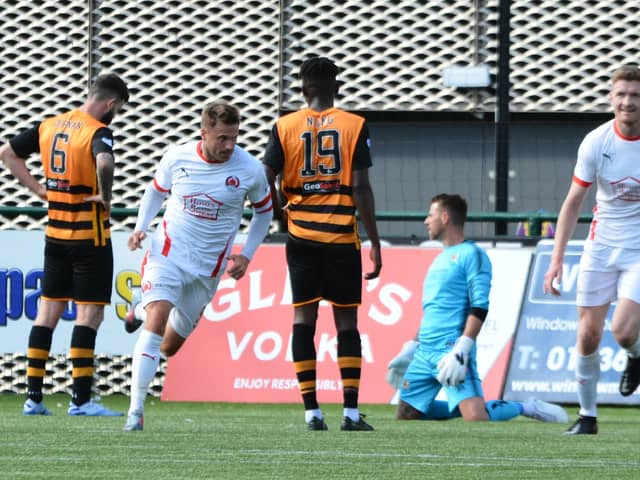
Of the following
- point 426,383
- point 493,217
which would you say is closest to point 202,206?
point 426,383

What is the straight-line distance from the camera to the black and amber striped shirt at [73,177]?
9.70 m

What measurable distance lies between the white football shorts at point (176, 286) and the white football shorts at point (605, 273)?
196 cm

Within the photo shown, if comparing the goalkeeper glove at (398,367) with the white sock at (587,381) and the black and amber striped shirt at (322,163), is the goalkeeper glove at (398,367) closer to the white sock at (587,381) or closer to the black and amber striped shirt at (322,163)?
the white sock at (587,381)

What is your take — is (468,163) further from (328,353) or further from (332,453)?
(332,453)

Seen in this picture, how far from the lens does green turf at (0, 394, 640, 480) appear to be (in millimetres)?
5992

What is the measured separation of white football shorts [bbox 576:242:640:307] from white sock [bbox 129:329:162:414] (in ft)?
7.41

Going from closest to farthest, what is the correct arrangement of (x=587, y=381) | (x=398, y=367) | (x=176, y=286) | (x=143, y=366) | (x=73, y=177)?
1. (x=143, y=366)
2. (x=176, y=286)
3. (x=587, y=381)
4. (x=73, y=177)
5. (x=398, y=367)

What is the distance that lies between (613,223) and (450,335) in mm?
2084

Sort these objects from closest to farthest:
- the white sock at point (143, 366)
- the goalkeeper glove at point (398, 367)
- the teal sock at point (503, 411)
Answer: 1. the white sock at point (143, 366)
2. the teal sock at point (503, 411)
3. the goalkeeper glove at point (398, 367)

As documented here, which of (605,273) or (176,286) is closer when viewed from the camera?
(176,286)

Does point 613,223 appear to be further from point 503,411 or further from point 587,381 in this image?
point 503,411

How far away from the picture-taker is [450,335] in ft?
33.2

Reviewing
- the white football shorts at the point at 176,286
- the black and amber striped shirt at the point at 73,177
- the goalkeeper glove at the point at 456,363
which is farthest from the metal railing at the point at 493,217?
the white football shorts at the point at 176,286

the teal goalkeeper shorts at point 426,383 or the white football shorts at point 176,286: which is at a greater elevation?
the white football shorts at point 176,286
